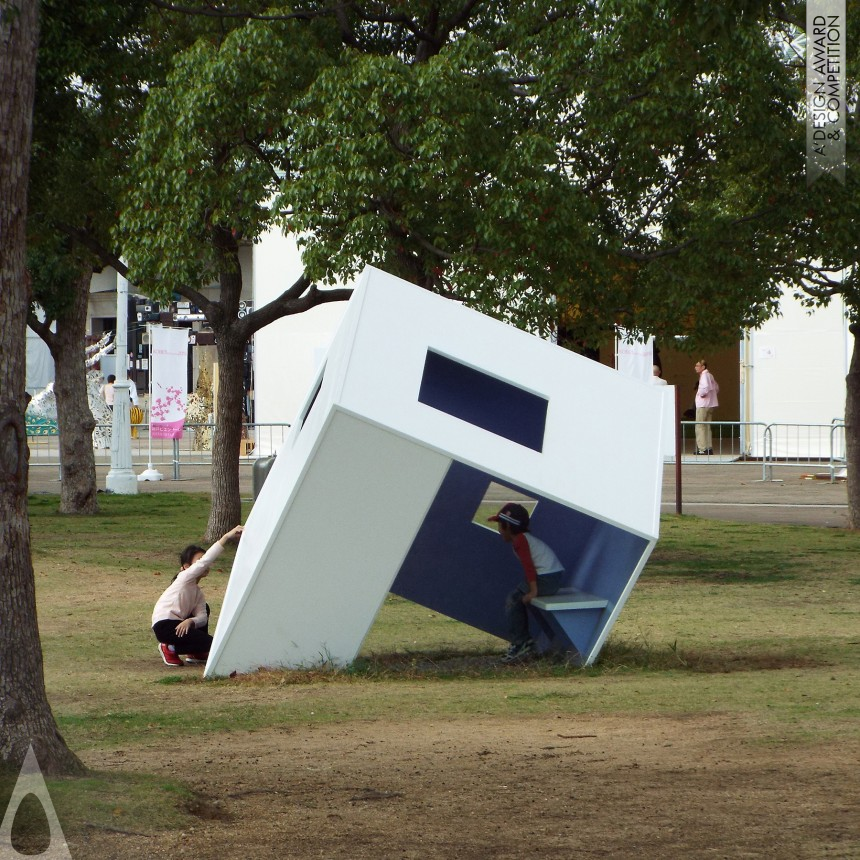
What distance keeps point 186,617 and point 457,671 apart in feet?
6.85

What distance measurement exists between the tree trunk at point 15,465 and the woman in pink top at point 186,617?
4128mm

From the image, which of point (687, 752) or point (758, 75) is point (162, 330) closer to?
point (758, 75)

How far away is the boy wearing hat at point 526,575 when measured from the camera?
32.4 ft

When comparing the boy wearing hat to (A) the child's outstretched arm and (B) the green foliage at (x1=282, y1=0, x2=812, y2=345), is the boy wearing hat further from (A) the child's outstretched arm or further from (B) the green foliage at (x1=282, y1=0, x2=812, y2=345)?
(B) the green foliage at (x1=282, y1=0, x2=812, y2=345)

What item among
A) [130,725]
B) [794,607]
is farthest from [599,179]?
[130,725]

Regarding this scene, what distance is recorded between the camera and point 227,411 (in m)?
17.7

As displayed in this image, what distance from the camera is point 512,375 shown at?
9383 millimetres

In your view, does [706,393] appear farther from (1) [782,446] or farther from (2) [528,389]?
(2) [528,389]

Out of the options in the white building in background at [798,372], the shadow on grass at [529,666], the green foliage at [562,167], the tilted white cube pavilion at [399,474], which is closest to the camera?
the tilted white cube pavilion at [399,474]

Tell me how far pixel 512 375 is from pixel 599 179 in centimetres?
658

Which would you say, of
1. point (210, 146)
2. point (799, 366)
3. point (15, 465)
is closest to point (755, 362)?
point (799, 366)

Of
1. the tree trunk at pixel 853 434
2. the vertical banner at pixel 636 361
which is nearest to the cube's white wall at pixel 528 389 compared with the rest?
the tree trunk at pixel 853 434

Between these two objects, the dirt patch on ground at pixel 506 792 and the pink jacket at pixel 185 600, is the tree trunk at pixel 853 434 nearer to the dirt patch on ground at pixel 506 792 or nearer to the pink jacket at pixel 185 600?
the pink jacket at pixel 185 600

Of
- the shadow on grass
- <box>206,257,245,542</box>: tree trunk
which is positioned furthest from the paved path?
the shadow on grass
